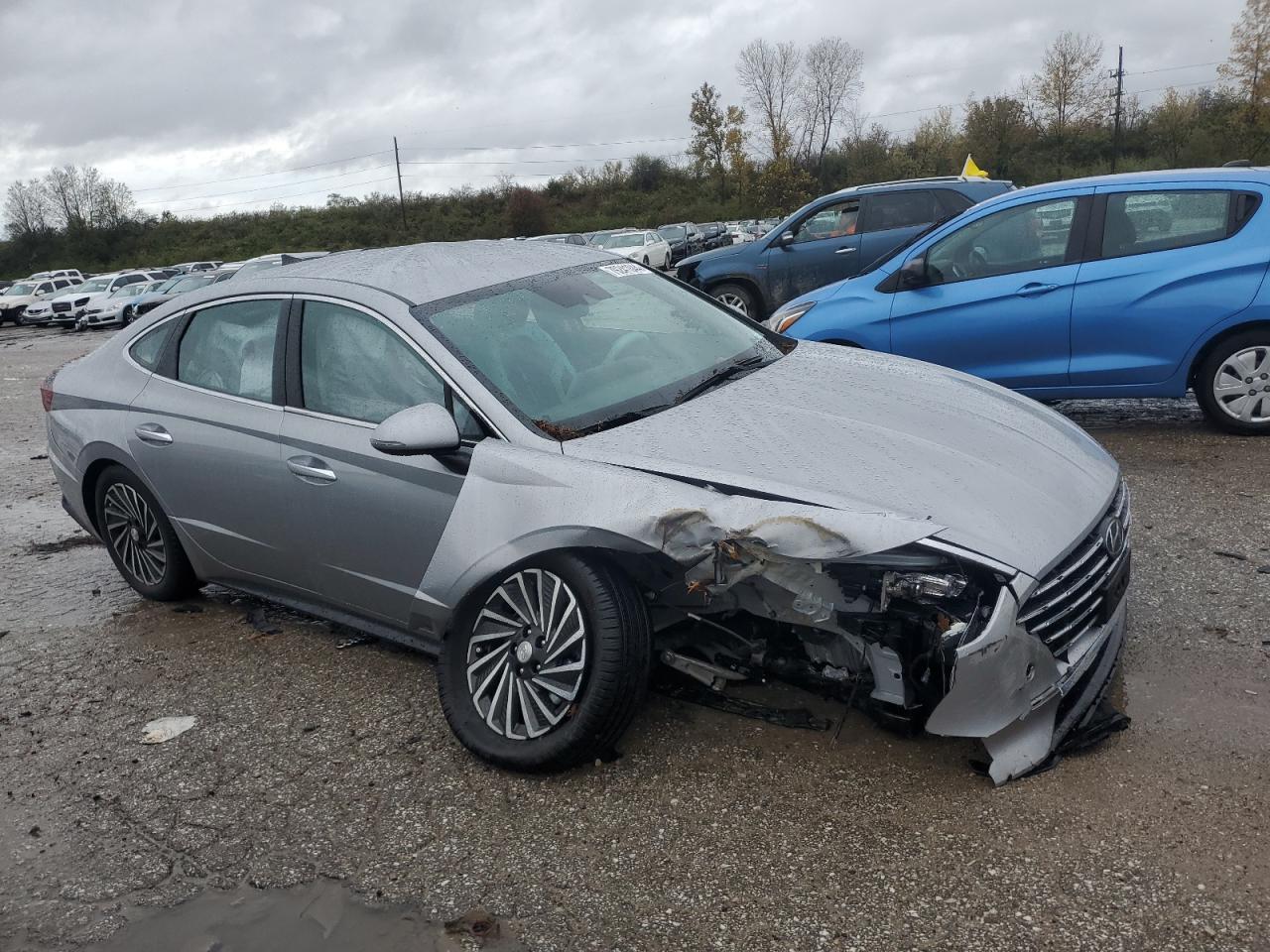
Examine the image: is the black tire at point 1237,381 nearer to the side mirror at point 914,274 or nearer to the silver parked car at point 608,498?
the side mirror at point 914,274

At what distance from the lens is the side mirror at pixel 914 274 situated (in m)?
7.15

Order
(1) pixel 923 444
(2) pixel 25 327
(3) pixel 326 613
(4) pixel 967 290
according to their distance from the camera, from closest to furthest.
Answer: (1) pixel 923 444 → (3) pixel 326 613 → (4) pixel 967 290 → (2) pixel 25 327

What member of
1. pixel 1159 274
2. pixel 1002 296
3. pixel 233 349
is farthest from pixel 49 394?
pixel 1159 274

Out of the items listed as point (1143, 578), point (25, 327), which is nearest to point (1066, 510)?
point (1143, 578)

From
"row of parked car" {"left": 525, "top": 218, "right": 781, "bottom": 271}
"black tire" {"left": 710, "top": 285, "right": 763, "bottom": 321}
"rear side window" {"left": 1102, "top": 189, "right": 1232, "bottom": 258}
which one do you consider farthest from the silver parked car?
"row of parked car" {"left": 525, "top": 218, "right": 781, "bottom": 271}

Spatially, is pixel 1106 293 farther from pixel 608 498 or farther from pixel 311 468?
pixel 311 468

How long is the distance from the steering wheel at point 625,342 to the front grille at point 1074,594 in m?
1.73

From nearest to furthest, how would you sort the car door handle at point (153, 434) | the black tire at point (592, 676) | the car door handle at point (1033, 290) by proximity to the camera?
1. the black tire at point (592, 676)
2. the car door handle at point (153, 434)
3. the car door handle at point (1033, 290)

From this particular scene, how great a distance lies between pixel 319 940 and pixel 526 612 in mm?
1068

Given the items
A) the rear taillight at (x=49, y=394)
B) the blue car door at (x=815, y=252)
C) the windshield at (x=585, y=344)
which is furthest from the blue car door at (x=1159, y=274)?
the rear taillight at (x=49, y=394)

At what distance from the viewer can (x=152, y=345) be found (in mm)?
4875

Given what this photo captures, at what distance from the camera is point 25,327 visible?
37438 millimetres

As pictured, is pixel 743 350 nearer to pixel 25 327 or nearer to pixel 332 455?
pixel 332 455

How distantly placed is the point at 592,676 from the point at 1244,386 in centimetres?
511
